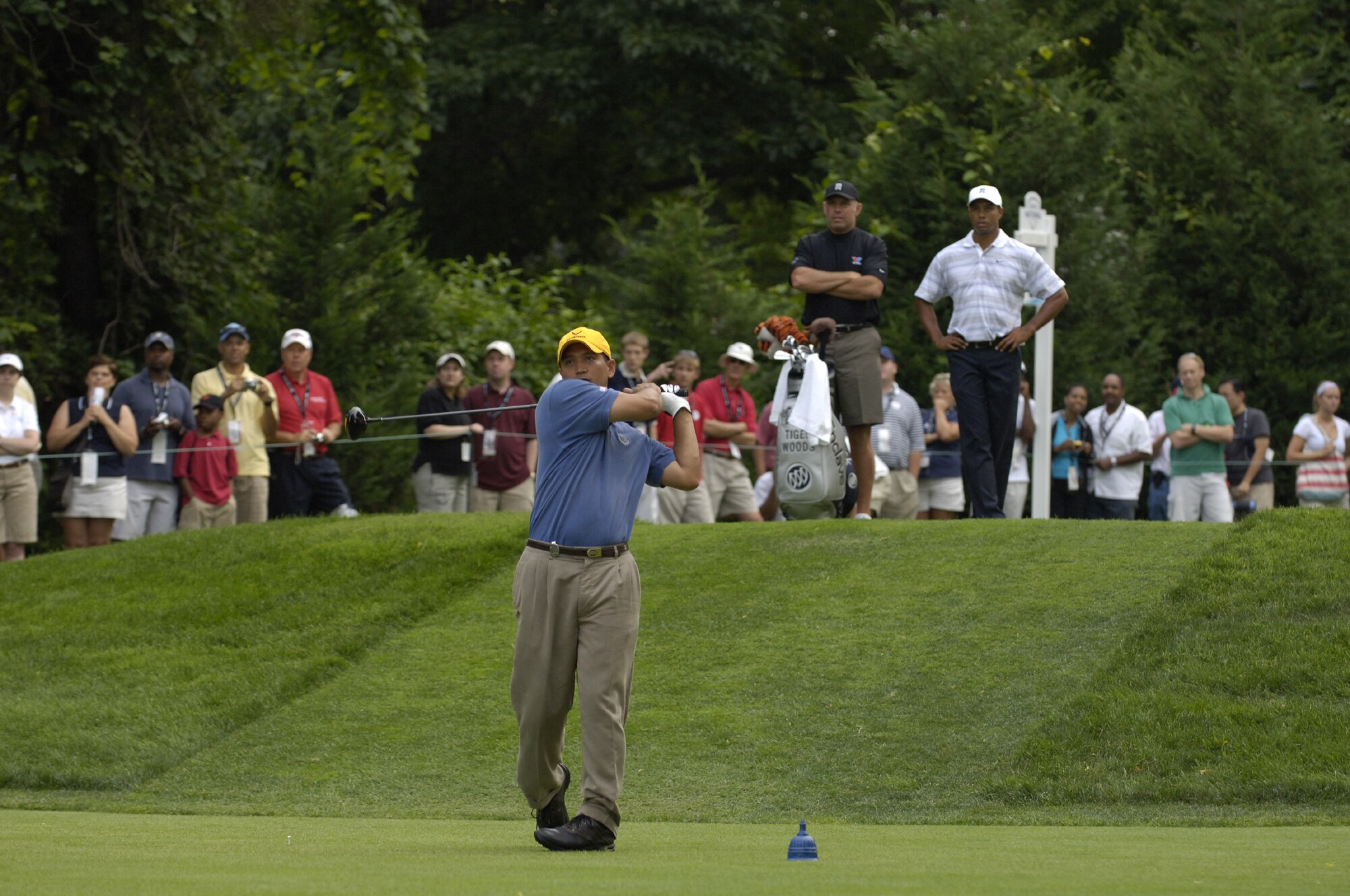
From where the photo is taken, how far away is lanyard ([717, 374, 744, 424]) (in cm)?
1777

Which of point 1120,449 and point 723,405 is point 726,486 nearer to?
point 723,405

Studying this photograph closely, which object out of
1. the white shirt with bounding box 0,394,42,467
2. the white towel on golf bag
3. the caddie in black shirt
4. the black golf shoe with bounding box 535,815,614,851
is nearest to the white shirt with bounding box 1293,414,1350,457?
the caddie in black shirt

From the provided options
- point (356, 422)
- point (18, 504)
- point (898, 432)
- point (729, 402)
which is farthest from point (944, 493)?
point (356, 422)

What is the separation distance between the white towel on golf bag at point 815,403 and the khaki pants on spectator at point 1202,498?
5.70 meters

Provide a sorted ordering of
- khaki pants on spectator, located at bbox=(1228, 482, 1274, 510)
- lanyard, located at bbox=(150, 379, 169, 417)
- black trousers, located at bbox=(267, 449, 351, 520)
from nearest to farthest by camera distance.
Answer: lanyard, located at bbox=(150, 379, 169, 417) < black trousers, located at bbox=(267, 449, 351, 520) < khaki pants on spectator, located at bbox=(1228, 482, 1274, 510)

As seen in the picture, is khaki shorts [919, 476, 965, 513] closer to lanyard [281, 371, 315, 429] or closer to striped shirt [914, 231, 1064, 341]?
striped shirt [914, 231, 1064, 341]

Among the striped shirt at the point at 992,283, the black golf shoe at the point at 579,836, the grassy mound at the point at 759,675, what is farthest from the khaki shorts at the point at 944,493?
the black golf shoe at the point at 579,836

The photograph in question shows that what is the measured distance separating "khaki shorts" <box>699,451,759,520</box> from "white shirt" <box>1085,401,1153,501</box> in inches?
131

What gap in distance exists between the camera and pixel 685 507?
17531 millimetres

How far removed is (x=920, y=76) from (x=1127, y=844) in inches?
617

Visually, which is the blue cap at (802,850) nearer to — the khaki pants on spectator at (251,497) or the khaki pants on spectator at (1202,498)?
the khaki pants on spectator at (251,497)

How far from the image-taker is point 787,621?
42.4ft

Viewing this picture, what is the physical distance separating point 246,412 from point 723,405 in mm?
4407

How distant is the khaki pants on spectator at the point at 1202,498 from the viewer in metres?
17.6
